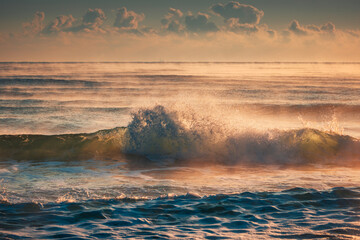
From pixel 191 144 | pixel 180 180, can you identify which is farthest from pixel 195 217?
pixel 191 144

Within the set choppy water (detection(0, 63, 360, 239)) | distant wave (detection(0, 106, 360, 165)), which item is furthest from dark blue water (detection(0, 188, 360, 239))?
distant wave (detection(0, 106, 360, 165))

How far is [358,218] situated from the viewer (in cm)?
682

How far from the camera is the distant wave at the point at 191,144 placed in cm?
1354

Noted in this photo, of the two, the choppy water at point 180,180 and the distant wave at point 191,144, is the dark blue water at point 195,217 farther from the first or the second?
the distant wave at point 191,144

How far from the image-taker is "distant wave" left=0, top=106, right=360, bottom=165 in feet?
44.4

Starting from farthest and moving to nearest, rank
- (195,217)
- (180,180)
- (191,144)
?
(191,144) → (180,180) → (195,217)

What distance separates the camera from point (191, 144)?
46.7ft

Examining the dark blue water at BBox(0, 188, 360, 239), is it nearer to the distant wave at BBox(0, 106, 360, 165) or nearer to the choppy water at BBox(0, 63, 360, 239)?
the choppy water at BBox(0, 63, 360, 239)

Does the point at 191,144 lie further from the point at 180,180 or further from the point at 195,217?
the point at 195,217

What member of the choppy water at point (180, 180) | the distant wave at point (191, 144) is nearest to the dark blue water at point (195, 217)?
the choppy water at point (180, 180)

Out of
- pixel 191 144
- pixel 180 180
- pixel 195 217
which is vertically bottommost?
pixel 195 217

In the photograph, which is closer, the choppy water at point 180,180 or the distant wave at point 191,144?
the choppy water at point 180,180

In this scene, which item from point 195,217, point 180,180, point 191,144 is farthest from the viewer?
point 191,144

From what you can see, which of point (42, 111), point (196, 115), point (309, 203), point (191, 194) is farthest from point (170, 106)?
point (42, 111)
